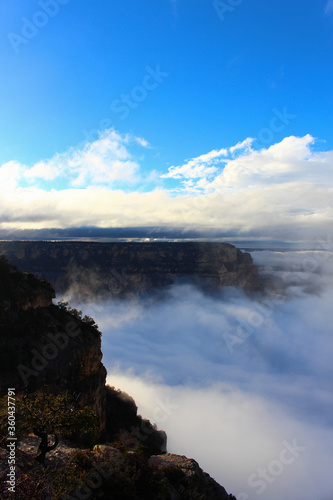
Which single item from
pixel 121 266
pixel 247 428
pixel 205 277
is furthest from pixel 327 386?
pixel 121 266

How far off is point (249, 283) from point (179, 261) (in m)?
51.5

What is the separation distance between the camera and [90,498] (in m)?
13.0

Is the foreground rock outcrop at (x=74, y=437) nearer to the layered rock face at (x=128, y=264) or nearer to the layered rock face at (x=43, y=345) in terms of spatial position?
the layered rock face at (x=43, y=345)

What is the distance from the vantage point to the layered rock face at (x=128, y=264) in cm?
14175

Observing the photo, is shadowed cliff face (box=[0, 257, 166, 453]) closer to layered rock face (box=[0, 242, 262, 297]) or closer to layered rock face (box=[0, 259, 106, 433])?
layered rock face (box=[0, 259, 106, 433])

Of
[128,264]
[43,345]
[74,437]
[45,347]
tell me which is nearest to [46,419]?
[74,437]

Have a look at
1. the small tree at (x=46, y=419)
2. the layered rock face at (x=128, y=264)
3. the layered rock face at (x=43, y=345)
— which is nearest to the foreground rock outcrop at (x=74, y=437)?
the layered rock face at (x=43, y=345)

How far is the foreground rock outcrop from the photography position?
1389 centimetres

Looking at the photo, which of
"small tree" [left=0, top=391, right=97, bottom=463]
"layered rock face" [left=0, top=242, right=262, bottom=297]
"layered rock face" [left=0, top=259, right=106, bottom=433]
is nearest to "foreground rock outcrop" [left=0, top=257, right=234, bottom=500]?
"layered rock face" [left=0, top=259, right=106, bottom=433]

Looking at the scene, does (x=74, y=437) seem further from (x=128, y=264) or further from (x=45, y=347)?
(x=128, y=264)

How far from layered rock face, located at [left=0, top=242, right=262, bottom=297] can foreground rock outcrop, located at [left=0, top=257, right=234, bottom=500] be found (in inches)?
4064

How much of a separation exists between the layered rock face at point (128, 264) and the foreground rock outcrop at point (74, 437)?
10322cm

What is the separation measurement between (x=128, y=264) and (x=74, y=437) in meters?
126

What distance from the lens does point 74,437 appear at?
2520 cm
